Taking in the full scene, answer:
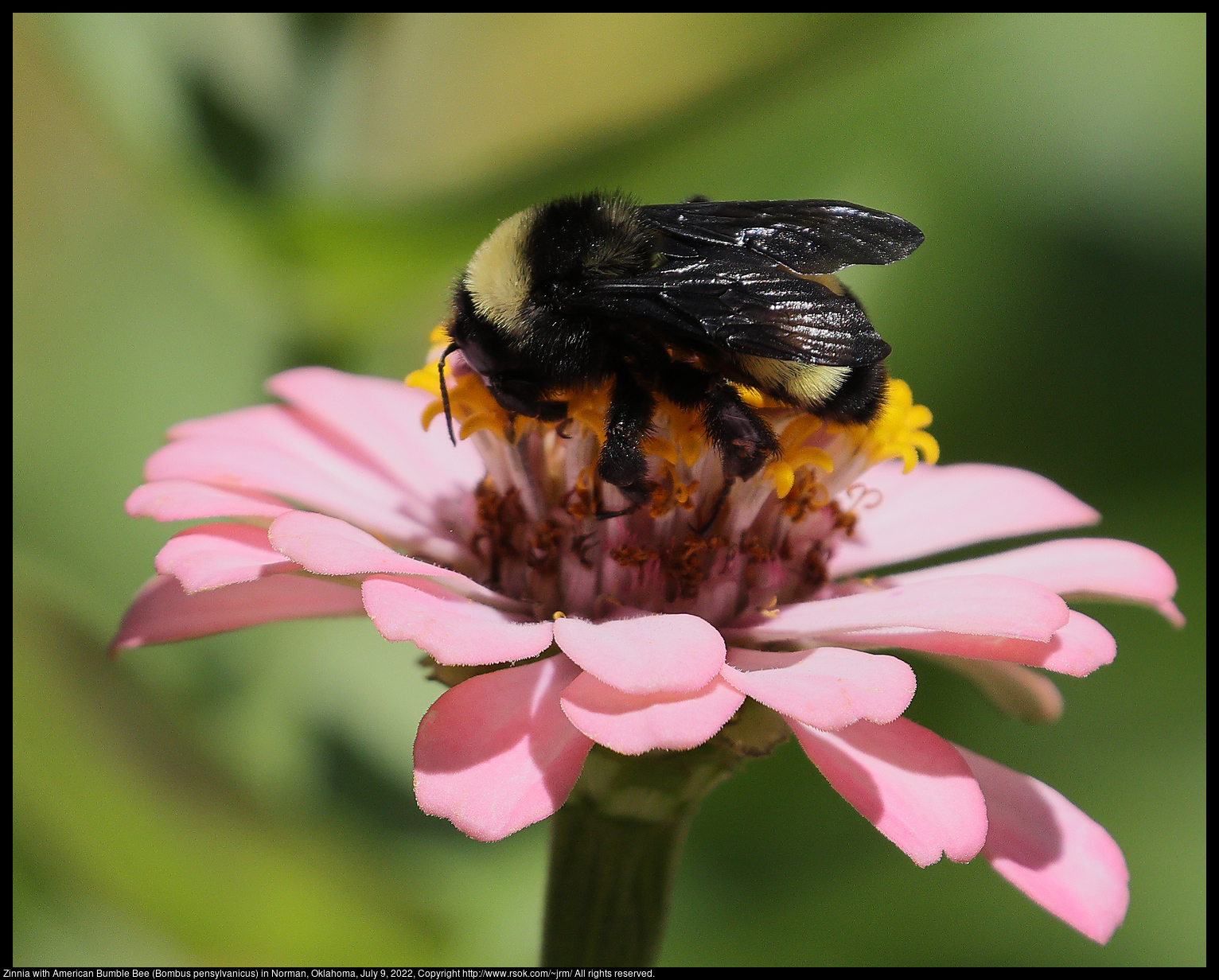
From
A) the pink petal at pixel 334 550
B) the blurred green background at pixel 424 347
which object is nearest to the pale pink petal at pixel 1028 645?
the pink petal at pixel 334 550

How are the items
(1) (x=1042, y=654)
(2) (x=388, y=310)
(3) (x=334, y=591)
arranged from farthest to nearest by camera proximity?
(2) (x=388, y=310) → (3) (x=334, y=591) → (1) (x=1042, y=654)

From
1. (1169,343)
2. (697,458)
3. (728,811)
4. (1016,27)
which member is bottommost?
(728,811)

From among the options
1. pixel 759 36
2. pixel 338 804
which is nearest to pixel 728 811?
pixel 338 804

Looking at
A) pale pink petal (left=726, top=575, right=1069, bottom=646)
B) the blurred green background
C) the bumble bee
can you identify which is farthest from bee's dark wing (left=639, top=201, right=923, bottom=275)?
the blurred green background

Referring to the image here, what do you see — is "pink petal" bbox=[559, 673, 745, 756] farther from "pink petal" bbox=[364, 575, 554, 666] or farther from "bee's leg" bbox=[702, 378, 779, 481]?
"bee's leg" bbox=[702, 378, 779, 481]

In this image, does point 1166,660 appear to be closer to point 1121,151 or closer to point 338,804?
point 1121,151

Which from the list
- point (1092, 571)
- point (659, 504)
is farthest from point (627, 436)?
point (1092, 571)

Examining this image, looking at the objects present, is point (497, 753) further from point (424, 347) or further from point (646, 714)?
point (424, 347)
